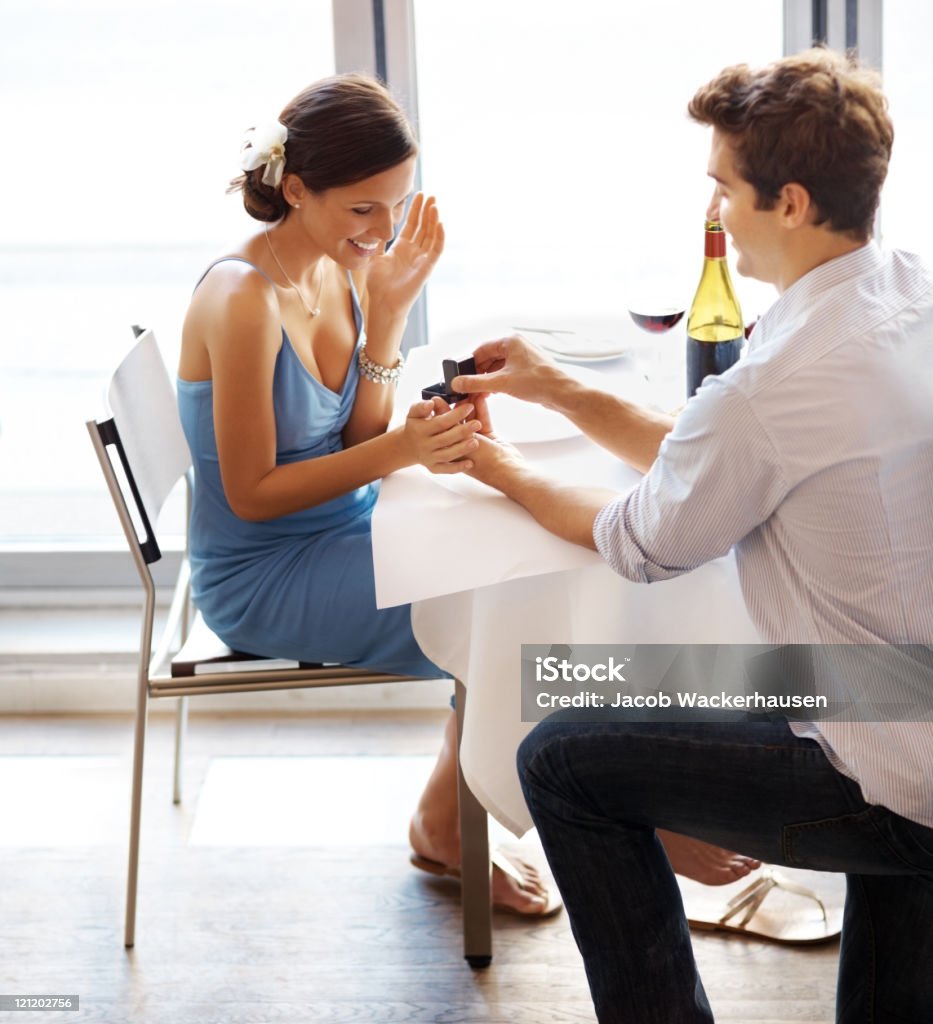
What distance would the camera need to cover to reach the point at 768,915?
1.95m

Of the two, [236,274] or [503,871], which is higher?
[236,274]

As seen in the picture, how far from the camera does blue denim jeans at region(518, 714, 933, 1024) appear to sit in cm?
129

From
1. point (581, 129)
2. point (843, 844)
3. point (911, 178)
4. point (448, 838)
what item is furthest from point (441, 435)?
point (911, 178)

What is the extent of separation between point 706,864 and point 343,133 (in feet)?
3.87

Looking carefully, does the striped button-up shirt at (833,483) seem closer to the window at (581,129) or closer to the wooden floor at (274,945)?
the wooden floor at (274,945)

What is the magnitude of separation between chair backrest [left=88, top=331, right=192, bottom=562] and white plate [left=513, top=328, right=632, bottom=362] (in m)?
0.58

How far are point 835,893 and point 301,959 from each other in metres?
0.84

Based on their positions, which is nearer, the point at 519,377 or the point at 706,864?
the point at 519,377

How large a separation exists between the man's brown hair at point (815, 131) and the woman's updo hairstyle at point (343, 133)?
0.56 metres

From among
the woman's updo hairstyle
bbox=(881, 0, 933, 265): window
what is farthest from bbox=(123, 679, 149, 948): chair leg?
bbox=(881, 0, 933, 265): window

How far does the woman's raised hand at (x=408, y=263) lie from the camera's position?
6.30 feet

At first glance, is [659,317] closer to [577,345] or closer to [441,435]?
[577,345]

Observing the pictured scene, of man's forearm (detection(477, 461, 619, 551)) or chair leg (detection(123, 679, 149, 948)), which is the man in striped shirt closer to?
man's forearm (detection(477, 461, 619, 551))

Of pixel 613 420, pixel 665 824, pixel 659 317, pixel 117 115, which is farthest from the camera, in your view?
pixel 117 115
